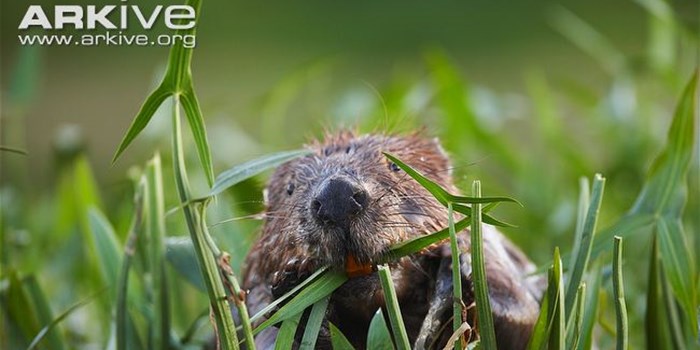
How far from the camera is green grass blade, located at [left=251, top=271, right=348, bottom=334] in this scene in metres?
2.32

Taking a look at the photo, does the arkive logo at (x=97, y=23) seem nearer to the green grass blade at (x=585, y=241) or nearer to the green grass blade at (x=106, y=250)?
the green grass blade at (x=106, y=250)

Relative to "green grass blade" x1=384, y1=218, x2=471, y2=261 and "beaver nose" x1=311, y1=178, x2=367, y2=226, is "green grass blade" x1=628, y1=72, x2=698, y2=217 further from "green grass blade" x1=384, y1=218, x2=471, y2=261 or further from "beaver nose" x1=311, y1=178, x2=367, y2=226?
"beaver nose" x1=311, y1=178, x2=367, y2=226

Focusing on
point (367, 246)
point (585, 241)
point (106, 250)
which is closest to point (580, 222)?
point (585, 241)

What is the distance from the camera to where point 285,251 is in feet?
8.42

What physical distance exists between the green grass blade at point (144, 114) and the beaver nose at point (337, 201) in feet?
1.21

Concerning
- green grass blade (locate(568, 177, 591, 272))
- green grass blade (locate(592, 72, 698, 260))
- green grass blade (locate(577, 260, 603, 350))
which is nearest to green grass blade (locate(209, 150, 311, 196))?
green grass blade (locate(568, 177, 591, 272))

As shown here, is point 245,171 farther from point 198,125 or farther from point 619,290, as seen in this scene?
point 619,290

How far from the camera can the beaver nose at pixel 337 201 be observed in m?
2.34

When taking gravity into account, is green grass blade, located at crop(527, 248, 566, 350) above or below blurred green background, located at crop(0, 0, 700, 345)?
below

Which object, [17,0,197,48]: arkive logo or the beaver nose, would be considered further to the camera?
[17,0,197,48]: arkive logo

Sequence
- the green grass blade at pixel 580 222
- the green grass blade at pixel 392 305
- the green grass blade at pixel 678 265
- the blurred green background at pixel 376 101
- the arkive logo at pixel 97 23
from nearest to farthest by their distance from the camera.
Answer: the green grass blade at pixel 392 305, the green grass blade at pixel 580 222, the green grass blade at pixel 678 265, the arkive logo at pixel 97 23, the blurred green background at pixel 376 101

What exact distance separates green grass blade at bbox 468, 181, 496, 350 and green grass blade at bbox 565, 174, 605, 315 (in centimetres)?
23

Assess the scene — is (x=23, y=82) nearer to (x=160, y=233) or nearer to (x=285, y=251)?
(x=160, y=233)

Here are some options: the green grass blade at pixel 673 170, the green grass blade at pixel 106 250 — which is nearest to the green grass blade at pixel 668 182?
the green grass blade at pixel 673 170
